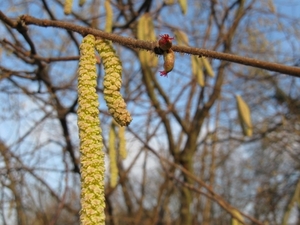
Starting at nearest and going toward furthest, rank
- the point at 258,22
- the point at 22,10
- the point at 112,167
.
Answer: the point at 112,167 < the point at 22,10 < the point at 258,22

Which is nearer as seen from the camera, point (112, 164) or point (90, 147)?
point (90, 147)

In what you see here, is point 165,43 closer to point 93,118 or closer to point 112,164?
point 93,118

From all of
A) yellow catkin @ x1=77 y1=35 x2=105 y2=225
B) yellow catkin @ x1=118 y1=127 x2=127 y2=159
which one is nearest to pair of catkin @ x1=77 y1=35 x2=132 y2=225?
yellow catkin @ x1=77 y1=35 x2=105 y2=225

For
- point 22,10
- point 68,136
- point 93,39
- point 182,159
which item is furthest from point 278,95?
point 93,39

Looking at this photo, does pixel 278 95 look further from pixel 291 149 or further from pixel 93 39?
pixel 93 39

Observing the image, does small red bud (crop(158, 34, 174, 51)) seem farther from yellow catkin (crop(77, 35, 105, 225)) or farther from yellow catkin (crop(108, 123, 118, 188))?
yellow catkin (crop(108, 123, 118, 188))

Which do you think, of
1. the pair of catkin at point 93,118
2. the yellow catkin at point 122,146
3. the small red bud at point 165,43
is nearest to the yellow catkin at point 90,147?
the pair of catkin at point 93,118

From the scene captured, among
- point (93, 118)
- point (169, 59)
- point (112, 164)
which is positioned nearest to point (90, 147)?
point (93, 118)
